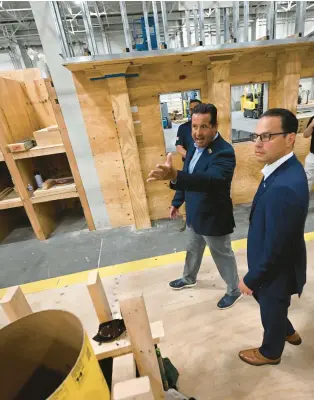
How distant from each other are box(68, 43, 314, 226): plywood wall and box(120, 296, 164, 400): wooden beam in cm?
303

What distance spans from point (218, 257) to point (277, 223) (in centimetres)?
99

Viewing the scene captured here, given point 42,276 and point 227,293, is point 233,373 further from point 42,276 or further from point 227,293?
point 42,276

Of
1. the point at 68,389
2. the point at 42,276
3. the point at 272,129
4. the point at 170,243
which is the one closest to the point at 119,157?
the point at 170,243

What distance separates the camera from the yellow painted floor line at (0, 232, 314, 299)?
2.77 metres

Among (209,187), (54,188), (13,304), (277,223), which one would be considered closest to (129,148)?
(54,188)

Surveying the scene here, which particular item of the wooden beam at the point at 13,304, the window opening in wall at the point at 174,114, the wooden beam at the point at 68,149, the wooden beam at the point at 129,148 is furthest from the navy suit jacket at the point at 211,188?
the window opening in wall at the point at 174,114

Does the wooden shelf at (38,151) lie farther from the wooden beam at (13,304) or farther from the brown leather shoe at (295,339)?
the brown leather shoe at (295,339)

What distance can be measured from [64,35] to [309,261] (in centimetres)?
402

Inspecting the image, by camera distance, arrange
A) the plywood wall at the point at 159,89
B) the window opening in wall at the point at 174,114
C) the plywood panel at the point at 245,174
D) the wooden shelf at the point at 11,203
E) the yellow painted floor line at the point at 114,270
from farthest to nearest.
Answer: the window opening in wall at the point at 174,114 → the plywood panel at the point at 245,174 → the wooden shelf at the point at 11,203 → the plywood wall at the point at 159,89 → the yellow painted floor line at the point at 114,270

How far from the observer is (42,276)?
3.03 m

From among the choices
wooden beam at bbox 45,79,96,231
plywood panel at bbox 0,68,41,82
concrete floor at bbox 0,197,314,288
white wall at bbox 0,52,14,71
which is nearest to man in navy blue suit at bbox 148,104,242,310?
concrete floor at bbox 0,197,314,288

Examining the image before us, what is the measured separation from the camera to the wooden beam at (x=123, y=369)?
80cm

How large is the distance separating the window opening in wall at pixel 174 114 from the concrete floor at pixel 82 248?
6.99ft

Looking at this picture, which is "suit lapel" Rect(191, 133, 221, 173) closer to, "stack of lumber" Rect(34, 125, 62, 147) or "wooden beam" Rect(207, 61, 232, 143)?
"wooden beam" Rect(207, 61, 232, 143)
